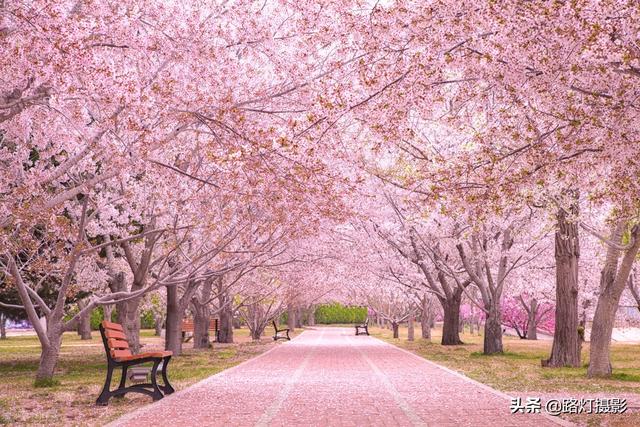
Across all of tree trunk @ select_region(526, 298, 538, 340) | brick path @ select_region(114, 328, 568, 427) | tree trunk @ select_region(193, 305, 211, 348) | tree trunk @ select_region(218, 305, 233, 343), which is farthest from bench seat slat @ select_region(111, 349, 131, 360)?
tree trunk @ select_region(526, 298, 538, 340)

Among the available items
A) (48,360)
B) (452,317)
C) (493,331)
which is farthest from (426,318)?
(48,360)

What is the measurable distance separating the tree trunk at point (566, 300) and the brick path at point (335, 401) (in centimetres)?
380

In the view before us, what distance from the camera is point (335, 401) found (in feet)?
35.6

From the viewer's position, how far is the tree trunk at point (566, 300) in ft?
60.7

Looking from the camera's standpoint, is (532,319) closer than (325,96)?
No

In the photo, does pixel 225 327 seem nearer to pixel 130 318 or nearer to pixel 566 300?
pixel 130 318

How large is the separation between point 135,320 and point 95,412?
11416 mm

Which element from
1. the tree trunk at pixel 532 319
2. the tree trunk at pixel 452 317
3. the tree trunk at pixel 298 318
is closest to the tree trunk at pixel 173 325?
the tree trunk at pixel 452 317

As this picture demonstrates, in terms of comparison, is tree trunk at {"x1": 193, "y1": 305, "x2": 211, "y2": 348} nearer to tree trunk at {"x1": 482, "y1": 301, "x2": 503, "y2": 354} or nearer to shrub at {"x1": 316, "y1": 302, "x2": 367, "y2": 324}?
tree trunk at {"x1": 482, "y1": 301, "x2": 503, "y2": 354}

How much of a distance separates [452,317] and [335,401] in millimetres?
22392

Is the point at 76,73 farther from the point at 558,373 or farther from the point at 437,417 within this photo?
the point at 558,373

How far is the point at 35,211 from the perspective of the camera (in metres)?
10.4

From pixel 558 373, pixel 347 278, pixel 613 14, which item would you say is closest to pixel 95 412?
pixel 613 14

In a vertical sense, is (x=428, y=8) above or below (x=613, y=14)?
above
